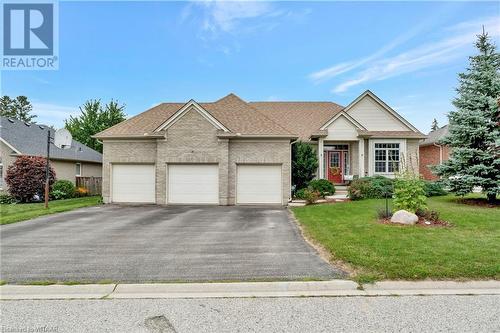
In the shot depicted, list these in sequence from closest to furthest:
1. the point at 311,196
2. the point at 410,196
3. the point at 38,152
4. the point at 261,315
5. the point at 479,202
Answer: the point at 261,315, the point at 410,196, the point at 479,202, the point at 311,196, the point at 38,152

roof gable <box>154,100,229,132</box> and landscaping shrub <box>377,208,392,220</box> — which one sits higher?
roof gable <box>154,100,229,132</box>

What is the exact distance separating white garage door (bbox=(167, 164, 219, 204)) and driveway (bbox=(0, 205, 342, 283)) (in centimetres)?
529

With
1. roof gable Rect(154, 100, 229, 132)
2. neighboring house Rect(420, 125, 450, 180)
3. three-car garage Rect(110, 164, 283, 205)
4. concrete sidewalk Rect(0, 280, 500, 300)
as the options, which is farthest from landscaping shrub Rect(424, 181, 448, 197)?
concrete sidewalk Rect(0, 280, 500, 300)

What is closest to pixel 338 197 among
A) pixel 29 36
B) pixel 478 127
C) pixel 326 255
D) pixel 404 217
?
pixel 478 127

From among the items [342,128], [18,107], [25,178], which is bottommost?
[25,178]

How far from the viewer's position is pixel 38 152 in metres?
22.4

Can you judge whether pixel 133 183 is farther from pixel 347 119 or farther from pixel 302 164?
pixel 347 119

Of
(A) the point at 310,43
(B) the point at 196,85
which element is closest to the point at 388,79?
(A) the point at 310,43

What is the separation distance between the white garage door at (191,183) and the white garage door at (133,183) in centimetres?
132

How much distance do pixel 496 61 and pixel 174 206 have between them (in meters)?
16.9

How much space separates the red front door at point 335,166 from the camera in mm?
20938

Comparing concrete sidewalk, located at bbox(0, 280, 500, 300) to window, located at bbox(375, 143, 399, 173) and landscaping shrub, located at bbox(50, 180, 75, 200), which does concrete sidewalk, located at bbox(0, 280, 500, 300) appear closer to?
window, located at bbox(375, 143, 399, 173)

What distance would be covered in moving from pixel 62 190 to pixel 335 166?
18.8 meters

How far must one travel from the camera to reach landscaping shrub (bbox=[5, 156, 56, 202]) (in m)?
19.2
